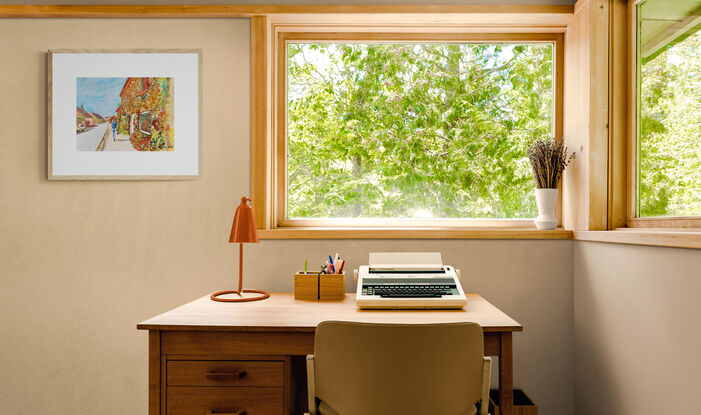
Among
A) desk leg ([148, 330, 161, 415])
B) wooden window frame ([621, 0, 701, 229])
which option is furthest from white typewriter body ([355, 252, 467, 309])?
A: wooden window frame ([621, 0, 701, 229])

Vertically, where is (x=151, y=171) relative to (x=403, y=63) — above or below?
below

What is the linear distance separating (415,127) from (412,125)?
0.7 inches

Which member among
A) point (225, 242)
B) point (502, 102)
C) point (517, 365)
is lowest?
point (517, 365)

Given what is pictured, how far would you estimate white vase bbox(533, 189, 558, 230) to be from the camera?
2.13 m

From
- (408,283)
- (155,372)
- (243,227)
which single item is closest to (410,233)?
(408,283)

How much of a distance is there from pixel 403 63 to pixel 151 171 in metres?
1.38

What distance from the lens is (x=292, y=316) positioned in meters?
1.58

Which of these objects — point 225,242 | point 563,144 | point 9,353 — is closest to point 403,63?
point 563,144

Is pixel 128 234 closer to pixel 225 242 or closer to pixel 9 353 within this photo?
pixel 225 242

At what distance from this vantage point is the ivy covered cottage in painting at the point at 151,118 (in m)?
A: 2.22

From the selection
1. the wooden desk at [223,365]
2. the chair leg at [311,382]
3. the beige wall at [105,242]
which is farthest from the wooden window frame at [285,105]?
the chair leg at [311,382]

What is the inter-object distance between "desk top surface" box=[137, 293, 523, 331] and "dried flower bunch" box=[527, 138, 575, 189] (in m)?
0.70

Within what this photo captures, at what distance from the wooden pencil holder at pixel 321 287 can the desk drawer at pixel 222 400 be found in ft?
1.67

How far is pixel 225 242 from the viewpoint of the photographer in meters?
2.20
